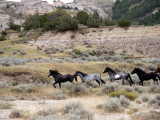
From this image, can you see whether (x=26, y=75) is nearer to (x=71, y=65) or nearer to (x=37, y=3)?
(x=71, y=65)

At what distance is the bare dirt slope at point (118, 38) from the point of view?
4200 cm

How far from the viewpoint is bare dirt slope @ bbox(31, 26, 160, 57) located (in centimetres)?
4200

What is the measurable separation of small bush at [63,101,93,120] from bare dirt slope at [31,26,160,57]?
121 feet

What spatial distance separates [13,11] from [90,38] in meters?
120

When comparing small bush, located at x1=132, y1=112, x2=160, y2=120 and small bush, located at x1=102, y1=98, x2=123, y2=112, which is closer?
small bush, located at x1=132, y1=112, x2=160, y2=120

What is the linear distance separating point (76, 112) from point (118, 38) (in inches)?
1638

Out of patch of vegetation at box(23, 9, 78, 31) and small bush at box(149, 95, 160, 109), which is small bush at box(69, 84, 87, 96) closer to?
small bush at box(149, 95, 160, 109)

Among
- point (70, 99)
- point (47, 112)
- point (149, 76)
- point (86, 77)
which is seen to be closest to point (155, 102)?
point (70, 99)

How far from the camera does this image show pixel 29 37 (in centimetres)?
5416

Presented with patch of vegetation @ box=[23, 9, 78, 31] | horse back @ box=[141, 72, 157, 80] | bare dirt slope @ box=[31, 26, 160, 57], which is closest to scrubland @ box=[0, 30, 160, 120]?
horse back @ box=[141, 72, 157, 80]

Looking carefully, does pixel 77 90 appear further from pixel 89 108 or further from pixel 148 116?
pixel 148 116

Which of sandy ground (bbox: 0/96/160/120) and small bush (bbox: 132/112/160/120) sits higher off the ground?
small bush (bbox: 132/112/160/120)

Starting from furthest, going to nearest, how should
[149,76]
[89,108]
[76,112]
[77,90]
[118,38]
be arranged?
[118,38]
[149,76]
[77,90]
[89,108]
[76,112]

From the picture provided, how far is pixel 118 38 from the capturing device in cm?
4609
